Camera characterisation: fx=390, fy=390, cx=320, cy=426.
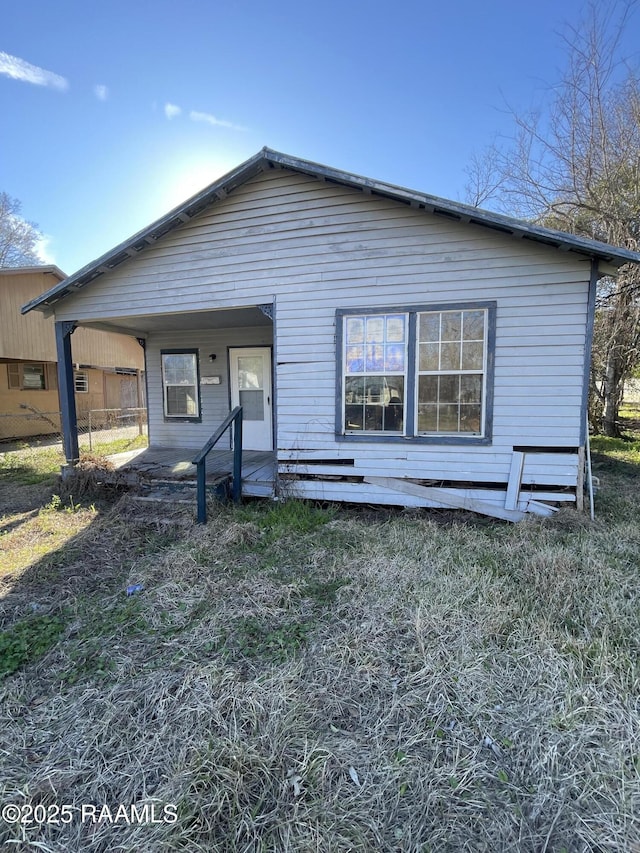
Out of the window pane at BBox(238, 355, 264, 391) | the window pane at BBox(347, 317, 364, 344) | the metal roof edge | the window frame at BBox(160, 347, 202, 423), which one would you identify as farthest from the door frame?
the metal roof edge

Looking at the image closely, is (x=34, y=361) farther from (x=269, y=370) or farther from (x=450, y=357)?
(x=450, y=357)

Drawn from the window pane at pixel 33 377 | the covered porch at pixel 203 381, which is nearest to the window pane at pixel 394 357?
the covered porch at pixel 203 381

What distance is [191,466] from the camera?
659cm

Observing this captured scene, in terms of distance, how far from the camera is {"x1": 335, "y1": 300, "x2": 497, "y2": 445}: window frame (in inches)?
193

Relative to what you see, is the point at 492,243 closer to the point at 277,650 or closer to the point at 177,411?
the point at 277,650

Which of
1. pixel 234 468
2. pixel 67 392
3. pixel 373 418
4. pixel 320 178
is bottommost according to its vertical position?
pixel 234 468

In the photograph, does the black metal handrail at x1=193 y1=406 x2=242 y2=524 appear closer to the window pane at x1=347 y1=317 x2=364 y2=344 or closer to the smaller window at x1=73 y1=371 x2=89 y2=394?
the window pane at x1=347 y1=317 x2=364 y2=344

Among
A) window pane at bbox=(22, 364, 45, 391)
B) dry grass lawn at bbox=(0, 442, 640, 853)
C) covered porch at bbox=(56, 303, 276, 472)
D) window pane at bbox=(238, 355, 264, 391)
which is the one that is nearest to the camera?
dry grass lawn at bbox=(0, 442, 640, 853)

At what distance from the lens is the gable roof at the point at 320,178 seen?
14.1 ft

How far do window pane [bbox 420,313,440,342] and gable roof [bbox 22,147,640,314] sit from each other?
119cm

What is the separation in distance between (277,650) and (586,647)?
202cm

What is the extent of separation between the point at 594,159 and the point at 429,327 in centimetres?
854

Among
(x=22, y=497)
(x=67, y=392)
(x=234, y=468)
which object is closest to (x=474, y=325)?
(x=234, y=468)

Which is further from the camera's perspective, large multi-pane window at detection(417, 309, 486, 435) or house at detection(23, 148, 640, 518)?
large multi-pane window at detection(417, 309, 486, 435)
